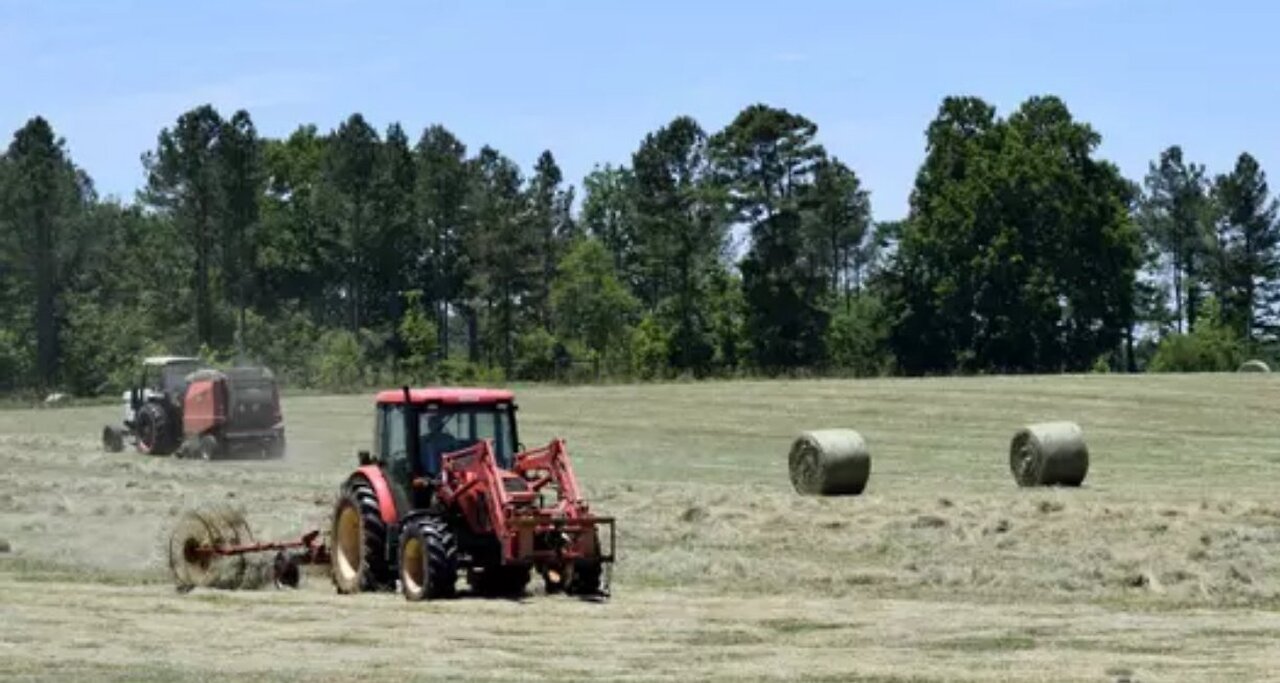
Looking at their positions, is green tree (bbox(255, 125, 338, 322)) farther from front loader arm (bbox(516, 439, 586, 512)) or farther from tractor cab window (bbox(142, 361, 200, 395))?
front loader arm (bbox(516, 439, 586, 512))

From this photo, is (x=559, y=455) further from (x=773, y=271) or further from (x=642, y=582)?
(x=773, y=271)

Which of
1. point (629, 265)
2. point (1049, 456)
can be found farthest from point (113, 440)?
point (629, 265)

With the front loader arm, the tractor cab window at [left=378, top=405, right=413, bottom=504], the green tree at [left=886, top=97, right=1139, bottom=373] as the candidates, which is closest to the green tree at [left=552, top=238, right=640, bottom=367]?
the green tree at [left=886, top=97, right=1139, bottom=373]

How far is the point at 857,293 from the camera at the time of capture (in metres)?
116

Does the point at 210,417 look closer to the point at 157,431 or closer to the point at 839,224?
the point at 157,431

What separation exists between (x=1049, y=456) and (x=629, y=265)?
84838 millimetres

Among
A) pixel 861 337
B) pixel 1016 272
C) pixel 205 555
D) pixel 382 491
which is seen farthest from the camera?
pixel 861 337

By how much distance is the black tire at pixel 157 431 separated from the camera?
42.4 meters

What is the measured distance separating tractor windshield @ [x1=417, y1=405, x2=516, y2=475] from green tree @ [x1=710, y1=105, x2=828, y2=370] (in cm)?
6942

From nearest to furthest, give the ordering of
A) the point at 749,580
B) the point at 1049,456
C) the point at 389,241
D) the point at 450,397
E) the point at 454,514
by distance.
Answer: the point at 454,514
the point at 450,397
the point at 749,580
the point at 1049,456
the point at 389,241

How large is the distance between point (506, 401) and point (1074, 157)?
7692 centimetres

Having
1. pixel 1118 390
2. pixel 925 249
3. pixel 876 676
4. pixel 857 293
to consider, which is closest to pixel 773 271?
pixel 925 249

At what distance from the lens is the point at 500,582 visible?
781 inches

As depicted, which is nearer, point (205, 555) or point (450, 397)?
point (450, 397)
